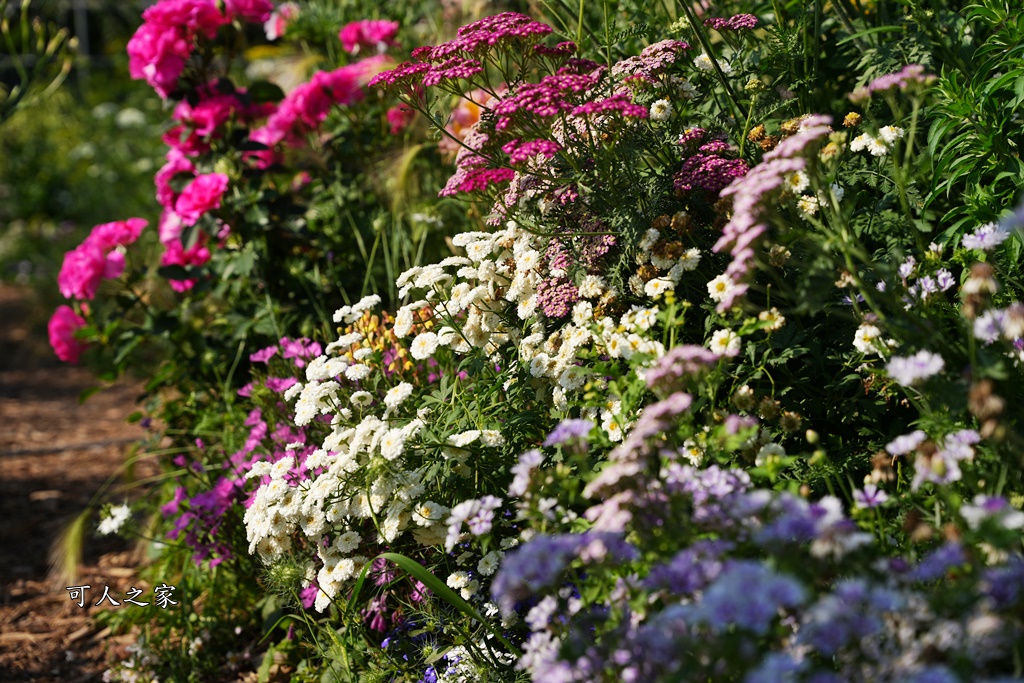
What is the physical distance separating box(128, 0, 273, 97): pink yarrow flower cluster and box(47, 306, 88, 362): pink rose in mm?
956

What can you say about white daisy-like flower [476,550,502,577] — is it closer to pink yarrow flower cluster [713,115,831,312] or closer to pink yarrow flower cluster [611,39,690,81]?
pink yarrow flower cluster [713,115,831,312]

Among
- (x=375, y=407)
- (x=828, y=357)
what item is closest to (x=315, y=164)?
(x=375, y=407)

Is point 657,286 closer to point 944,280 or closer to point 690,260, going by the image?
point 690,260

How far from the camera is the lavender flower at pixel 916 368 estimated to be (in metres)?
1.43

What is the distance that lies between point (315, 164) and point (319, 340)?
810mm

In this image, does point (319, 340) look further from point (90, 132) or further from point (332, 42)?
point (90, 132)

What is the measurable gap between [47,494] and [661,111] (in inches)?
134

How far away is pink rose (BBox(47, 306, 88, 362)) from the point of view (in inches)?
142

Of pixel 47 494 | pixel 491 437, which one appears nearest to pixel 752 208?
pixel 491 437

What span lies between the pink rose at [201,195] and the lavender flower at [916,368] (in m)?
2.50

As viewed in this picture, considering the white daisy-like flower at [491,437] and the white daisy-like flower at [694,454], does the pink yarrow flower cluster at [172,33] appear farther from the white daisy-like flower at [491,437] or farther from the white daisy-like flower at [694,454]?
the white daisy-like flower at [694,454]

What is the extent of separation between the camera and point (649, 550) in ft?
4.66

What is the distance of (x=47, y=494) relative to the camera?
4.23m

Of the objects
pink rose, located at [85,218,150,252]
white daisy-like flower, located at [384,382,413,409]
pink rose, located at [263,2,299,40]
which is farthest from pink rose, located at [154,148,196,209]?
white daisy-like flower, located at [384,382,413,409]
